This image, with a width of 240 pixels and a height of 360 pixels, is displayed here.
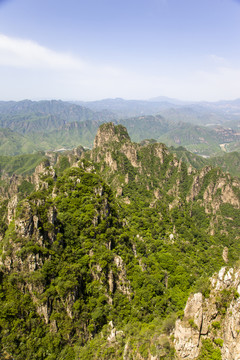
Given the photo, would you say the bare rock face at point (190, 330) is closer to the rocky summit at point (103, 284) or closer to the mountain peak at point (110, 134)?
the rocky summit at point (103, 284)

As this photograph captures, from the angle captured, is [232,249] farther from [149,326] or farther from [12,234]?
[12,234]

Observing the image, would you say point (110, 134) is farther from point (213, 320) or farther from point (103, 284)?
point (213, 320)

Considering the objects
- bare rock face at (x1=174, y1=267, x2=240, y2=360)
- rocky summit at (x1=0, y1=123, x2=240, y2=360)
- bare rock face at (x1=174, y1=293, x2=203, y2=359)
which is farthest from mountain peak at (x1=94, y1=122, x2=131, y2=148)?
bare rock face at (x1=174, y1=293, x2=203, y2=359)

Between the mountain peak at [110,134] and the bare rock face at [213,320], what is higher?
the mountain peak at [110,134]

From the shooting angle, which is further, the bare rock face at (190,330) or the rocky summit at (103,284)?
the rocky summit at (103,284)

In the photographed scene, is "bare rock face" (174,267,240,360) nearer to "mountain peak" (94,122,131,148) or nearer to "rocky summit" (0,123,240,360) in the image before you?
"rocky summit" (0,123,240,360)

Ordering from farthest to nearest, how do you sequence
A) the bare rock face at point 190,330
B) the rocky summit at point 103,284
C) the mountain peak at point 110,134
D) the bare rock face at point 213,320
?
the mountain peak at point 110,134
the rocky summit at point 103,284
the bare rock face at point 190,330
the bare rock face at point 213,320

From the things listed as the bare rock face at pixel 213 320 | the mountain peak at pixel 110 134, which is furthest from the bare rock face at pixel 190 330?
the mountain peak at pixel 110 134
